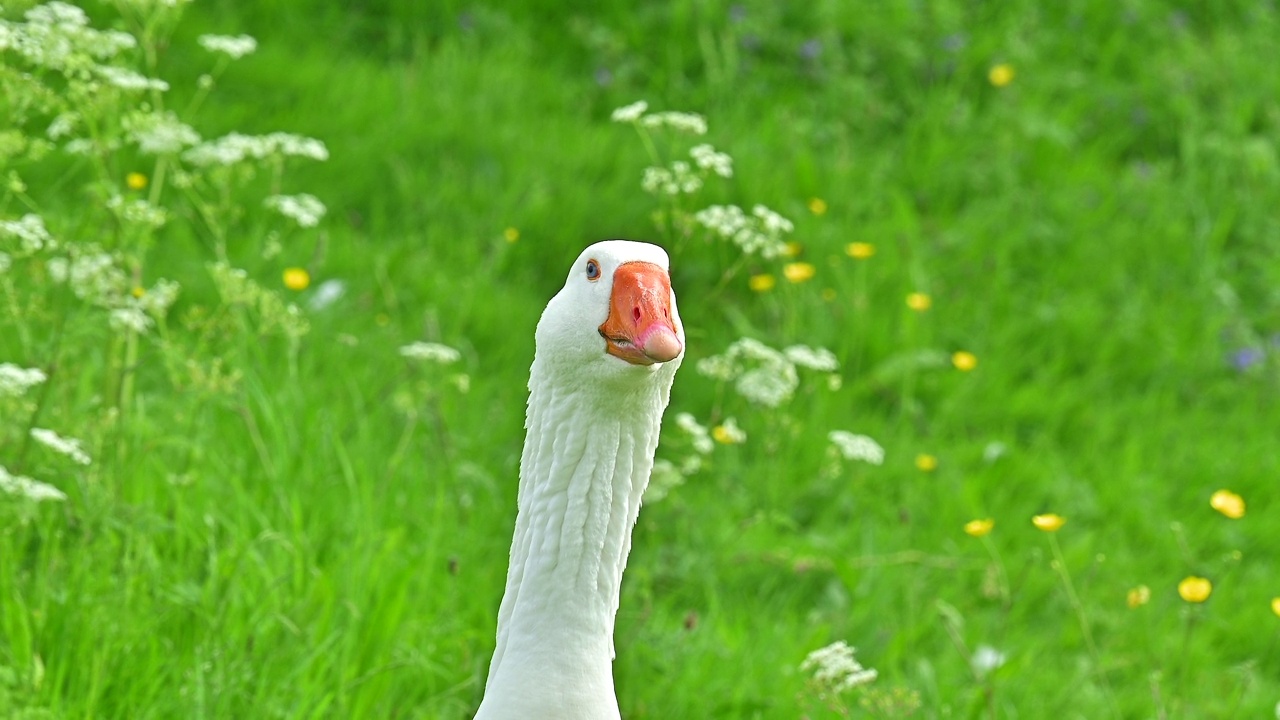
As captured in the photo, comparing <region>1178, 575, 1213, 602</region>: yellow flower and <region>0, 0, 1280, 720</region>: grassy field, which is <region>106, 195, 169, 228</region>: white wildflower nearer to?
<region>0, 0, 1280, 720</region>: grassy field

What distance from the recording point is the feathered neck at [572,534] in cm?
222

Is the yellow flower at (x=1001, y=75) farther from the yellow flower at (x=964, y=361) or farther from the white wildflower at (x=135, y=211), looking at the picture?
the white wildflower at (x=135, y=211)

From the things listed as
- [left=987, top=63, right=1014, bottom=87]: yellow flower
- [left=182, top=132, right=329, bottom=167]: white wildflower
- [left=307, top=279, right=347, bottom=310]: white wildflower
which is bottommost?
[left=987, top=63, right=1014, bottom=87]: yellow flower

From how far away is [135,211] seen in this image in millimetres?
3172

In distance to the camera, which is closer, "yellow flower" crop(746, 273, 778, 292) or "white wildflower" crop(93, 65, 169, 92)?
"white wildflower" crop(93, 65, 169, 92)

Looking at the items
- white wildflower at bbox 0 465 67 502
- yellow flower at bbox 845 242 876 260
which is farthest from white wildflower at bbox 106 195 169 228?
yellow flower at bbox 845 242 876 260

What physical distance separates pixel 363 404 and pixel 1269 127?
4483 mm

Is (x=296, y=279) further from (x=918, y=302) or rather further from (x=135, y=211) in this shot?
(x=918, y=302)

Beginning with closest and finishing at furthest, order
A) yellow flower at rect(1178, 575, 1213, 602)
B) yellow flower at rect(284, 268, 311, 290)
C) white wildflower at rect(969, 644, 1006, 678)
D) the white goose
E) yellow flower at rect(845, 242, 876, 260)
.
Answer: the white goose < yellow flower at rect(1178, 575, 1213, 602) < white wildflower at rect(969, 644, 1006, 678) < yellow flower at rect(284, 268, 311, 290) < yellow flower at rect(845, 242, 876, 260)

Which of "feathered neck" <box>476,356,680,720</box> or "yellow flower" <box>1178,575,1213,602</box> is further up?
"feathered neck" <box>476,356,680,720</box>

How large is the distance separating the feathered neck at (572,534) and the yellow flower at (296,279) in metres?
2.37

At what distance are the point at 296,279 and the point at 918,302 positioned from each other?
213 centimetres

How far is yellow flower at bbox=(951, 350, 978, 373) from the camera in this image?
5266 mm

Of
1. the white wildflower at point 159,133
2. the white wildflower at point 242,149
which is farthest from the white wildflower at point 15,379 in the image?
the white wildflower at point 242,149
